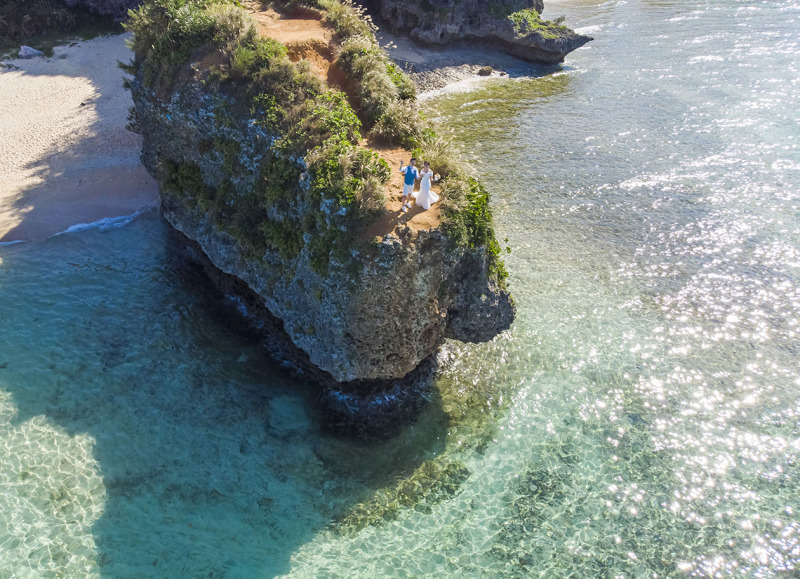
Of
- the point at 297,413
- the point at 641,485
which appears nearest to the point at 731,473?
the point at 641,485

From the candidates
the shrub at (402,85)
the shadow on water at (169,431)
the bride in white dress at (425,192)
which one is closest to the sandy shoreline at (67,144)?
the shadow on water at (169,431)

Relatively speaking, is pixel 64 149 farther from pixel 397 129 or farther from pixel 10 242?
pixel 397 129

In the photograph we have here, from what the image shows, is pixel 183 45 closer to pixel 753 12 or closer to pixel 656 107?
pixel 656 107

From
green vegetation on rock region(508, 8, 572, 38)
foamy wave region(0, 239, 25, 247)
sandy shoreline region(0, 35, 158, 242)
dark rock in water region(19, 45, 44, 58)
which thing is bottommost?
foamy wave region(0, 239, 25, 247)

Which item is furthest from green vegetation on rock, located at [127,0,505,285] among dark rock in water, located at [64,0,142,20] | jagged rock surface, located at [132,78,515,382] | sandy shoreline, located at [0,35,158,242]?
dark rock in water, located at [64,0,142,20]

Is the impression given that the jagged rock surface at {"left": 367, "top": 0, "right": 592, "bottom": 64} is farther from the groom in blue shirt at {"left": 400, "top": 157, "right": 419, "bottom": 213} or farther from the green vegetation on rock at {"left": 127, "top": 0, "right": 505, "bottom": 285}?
the groom in blue shirt at {"left": 400, "top": 157, "right": 419, "bottom": 213}

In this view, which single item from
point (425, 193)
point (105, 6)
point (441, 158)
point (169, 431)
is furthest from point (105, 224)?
point (105, 6)

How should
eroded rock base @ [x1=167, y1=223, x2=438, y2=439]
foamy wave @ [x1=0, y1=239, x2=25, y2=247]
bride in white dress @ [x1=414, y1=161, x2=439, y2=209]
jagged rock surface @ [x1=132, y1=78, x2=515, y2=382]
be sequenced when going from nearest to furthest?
jagged rock surface @ [x1=132, y1=78, x2=515, y2=382]
bride in white dress @ [x1=414, y1=161, x2=439, y2=209]
eroded rock base @ [x1=167, y1=223, x2=438, y2=439]
foamy wave @ [x1=0, y1=239, x2=25, y2=247]
